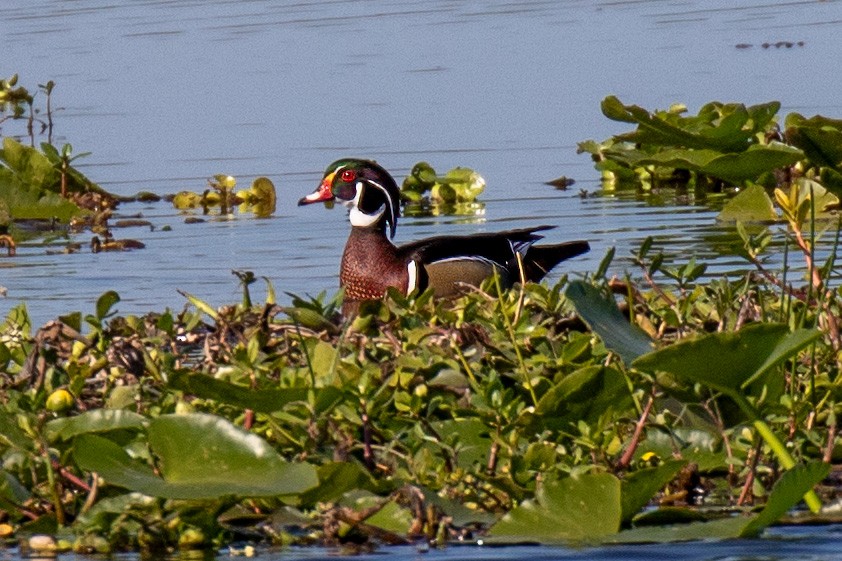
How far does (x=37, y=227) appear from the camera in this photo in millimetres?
10688

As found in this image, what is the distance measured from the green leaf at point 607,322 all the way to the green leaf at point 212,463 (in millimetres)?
682

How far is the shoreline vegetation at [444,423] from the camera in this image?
388 centimetres

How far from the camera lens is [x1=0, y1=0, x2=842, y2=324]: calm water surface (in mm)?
9328

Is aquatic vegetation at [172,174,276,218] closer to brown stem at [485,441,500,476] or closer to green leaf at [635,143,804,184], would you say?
green leaf at [635,143,804,184]

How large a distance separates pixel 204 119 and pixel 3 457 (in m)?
9.17

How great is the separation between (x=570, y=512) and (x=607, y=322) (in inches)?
17.8

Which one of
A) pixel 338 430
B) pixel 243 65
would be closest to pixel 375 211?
pixel 338 430

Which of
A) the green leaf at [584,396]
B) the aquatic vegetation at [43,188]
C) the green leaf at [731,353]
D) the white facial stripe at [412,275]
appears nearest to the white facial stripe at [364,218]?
the white facial stripe at [412,275]

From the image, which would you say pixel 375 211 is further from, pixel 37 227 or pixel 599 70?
pixel 599 70

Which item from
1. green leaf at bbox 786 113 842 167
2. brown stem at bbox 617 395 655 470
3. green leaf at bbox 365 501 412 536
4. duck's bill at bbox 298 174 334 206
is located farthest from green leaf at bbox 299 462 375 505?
duck's bill at bbox 298 174 334 206

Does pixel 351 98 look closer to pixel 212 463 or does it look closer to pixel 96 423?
pixel 96 423

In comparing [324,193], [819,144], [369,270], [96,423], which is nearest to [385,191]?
[324,193]

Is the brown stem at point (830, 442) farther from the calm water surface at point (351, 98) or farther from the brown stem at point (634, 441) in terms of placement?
the calm water surface at point (351, 98)

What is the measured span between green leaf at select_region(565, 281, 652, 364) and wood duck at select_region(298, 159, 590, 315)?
11.3ft
